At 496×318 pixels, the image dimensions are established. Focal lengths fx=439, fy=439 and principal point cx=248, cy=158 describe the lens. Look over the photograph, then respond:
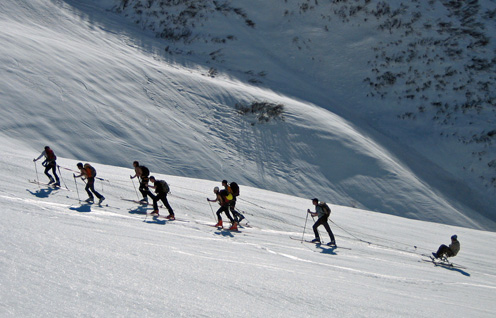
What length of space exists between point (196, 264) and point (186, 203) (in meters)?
8.39

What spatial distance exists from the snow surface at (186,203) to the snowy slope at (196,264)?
1.5 inches

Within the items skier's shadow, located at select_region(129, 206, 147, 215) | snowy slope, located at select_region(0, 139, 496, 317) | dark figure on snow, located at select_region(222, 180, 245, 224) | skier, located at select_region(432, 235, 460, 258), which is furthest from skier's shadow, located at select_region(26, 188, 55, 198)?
skier, located at select_region(432, 235, 460, 258)

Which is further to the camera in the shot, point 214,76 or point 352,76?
point 352,76

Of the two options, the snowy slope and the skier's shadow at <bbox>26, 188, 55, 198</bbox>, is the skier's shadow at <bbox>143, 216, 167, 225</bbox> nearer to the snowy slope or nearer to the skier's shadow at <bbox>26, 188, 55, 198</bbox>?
the snowy slope

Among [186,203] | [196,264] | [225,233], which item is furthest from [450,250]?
[196,264]

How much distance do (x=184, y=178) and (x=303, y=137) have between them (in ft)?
29.2

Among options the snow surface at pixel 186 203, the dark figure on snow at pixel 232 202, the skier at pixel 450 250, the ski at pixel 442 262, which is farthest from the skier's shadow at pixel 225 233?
the skier at pixel 450 250

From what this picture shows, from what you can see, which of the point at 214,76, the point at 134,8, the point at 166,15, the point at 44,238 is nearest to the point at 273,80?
the point at 214,76

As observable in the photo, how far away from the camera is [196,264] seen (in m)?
6.35

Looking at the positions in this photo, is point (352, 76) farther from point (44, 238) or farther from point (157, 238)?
point (44, 238)

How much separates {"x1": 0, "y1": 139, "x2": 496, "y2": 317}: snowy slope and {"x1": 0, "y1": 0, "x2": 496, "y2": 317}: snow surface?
0.04m

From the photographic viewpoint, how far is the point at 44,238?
18.6 feet

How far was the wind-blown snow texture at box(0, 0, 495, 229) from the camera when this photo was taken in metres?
20.5

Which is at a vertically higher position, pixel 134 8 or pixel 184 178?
pixel 134 8
